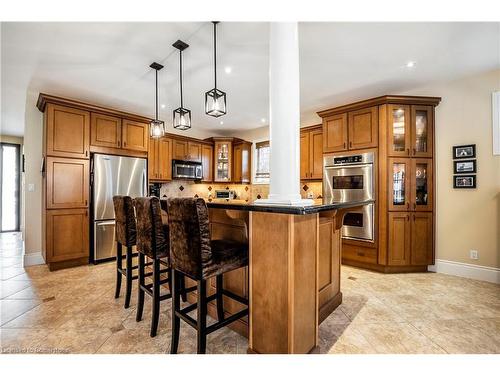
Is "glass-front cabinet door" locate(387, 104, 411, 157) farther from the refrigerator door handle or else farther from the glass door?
the refrigerator door handle

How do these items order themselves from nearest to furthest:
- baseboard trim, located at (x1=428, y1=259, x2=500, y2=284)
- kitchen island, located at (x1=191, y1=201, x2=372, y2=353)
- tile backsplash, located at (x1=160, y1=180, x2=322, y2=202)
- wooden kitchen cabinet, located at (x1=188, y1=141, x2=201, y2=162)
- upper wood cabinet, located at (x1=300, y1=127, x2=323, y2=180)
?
1. kitchen island, located at (x1=191, y1=201, x2=372, y2=353)
2. baseboard trim, located at (x1=428, y1=259, x2=500, y2=284)
3. upper wood cabinet, located at (x1=300, y1=127, x2=323, y2=180)
4. tile backsplash, located at (x1=160, y1=180, x2=322, y2=202)
5. wooden kitchen cabinet, located at (x1=188, y1=141, x2=201, y2=162)

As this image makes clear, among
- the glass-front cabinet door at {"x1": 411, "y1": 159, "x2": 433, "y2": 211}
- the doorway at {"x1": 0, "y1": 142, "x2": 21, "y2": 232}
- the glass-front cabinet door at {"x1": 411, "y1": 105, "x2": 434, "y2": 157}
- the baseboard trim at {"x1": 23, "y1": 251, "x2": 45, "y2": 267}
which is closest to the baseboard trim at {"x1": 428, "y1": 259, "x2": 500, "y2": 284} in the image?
the glass-front cabinet door at {"x1": 411, "y1": 159, "x2": 433, "y2": 211}

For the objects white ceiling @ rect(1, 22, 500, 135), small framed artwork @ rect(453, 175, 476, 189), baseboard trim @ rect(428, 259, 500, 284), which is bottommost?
baseboard trim @ rect(428, 259, 500, 284)

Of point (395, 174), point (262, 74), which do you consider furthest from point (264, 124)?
point (395, 174)

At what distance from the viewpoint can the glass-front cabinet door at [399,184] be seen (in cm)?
340

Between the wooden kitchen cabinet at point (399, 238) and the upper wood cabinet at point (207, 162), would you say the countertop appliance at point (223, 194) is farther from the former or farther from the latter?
the wooden kitchen cabinet at point (399, 238)

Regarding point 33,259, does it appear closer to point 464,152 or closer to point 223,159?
point 223,159

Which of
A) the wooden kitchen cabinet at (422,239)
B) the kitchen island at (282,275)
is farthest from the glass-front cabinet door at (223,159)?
the kitchen island at (282,275)

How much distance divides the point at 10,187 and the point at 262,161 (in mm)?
6775

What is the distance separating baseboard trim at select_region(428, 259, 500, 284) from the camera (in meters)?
3.02

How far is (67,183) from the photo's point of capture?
139 inches
